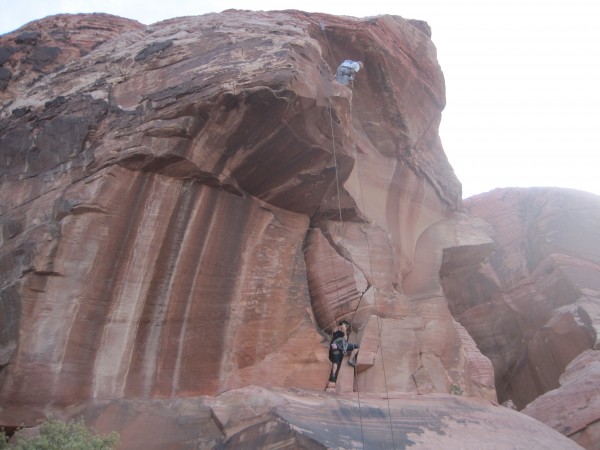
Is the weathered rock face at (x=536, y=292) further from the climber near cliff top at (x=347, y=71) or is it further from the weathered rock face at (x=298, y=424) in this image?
the weathered rock face at (x=298, y=424)

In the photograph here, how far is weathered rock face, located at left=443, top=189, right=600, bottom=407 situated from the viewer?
21891 mm

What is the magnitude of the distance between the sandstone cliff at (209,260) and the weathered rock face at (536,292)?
728 cm

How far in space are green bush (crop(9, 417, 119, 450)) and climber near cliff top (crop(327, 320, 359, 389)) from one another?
496cm

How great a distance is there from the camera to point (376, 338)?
1386 centimetres

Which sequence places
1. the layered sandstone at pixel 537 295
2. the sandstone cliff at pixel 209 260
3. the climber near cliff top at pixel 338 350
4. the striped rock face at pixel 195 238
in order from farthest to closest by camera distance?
the layered sandstone at pixel 537 295 < the climber near cliff top at pixel 338 350 < the striped rock face at pixel 195 238 < the sandstone cliff at pixel 209 260

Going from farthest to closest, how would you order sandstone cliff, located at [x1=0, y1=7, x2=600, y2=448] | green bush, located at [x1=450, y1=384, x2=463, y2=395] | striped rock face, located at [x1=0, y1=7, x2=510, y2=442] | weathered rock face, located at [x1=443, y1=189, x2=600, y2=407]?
weathered rock face, located at [x1=443, y1=189, x2=600, y2=407]
green bush, located at [x1=450, y1=384, x2=463, y2=395]
striped rock face, located at [x1=0, y1=7, x2=510, y2=442]
sandstone cliff, located at [x1=0, y1=7, x2=600, y2=448]

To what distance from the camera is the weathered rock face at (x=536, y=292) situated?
2189cm

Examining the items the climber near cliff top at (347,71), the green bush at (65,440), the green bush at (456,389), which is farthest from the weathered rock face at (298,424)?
the climber near cliff top at (347,71)

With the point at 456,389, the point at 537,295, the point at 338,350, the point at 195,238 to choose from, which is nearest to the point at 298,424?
the point at 338,350

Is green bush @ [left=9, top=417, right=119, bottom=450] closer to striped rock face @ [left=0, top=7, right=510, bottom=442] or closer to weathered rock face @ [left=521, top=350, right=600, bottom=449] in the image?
striped rock face @ [left=0, top=7, right=510, bottom=442]

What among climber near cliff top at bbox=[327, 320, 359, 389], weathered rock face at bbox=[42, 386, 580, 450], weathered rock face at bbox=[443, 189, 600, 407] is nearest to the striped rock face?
climber near cliff top at bbox=[327, 320, 359, 389]

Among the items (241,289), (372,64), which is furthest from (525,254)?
(241,289)

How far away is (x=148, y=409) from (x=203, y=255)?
3.40 m

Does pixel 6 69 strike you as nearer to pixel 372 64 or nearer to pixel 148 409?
pixel 372 64
